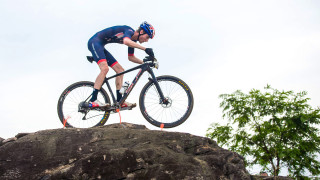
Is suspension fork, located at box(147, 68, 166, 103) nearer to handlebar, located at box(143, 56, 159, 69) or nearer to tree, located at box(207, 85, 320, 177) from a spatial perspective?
handlebar, located at box(143, 56, 159, 69)

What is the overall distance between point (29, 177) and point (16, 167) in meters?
0.41

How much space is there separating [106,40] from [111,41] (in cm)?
15

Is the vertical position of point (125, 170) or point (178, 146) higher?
point (178, 146)

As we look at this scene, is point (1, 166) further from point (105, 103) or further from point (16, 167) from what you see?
point (105, 103)

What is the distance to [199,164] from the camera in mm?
6637

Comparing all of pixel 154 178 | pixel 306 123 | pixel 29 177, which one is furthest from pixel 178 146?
pixel 306 123

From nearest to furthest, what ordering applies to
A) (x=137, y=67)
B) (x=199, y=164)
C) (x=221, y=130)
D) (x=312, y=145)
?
(x=199, y=164), (x=137, y=67), (x=312, y=145), (x=221, y=130)

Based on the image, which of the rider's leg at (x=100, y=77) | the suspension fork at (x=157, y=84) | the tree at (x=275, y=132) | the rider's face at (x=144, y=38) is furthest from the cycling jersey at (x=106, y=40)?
the tree at (x=275, y=132)

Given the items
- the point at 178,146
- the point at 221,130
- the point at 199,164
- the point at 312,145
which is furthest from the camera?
the point at 221,130

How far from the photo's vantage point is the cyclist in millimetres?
8656

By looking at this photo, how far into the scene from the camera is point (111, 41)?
9.12m

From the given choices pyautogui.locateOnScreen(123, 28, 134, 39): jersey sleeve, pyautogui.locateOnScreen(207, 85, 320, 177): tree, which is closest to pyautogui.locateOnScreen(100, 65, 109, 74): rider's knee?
pyautogui.locateOnScreen(123, 28, 134, 39): jersey sleeve

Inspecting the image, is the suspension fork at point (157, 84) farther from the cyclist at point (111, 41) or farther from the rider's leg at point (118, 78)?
the rider's leg at point (118, 78)

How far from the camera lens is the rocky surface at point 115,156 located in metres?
6.34
